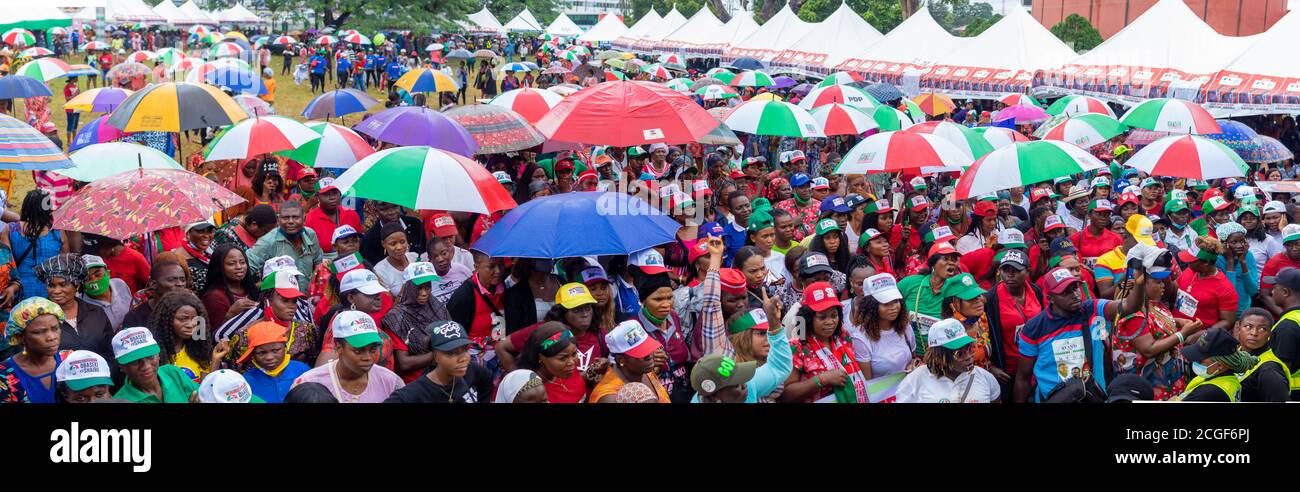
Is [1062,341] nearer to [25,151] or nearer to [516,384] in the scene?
[516,384]

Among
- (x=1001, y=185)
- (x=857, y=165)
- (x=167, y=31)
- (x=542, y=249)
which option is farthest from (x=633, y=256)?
(x=167, y=31)

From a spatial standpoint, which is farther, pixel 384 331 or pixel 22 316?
pixel 384 331

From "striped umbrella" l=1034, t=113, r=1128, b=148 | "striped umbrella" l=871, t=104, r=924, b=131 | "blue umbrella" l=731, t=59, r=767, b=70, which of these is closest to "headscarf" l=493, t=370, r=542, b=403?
"striped umbrella" l=871, t=104, r=924, b=131

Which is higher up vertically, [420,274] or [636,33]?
[636,33]

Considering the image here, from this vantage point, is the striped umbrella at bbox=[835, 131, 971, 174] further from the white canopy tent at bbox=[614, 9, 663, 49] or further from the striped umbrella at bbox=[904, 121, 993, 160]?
the white canopy tent at bbox=[614, 9, 663, 49]

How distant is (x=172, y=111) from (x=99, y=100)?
5851 millimetres

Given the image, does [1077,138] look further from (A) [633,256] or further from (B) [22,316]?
(B) [22,316]

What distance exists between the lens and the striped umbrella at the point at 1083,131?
1232cm

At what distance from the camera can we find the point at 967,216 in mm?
8469

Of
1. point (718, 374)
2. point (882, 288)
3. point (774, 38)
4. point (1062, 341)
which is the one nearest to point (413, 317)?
point (718, 374)

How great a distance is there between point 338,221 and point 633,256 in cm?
297

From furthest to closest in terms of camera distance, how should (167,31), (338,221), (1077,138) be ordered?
(167,31) < (1077,138) < (338,221)

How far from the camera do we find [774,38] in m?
35.1

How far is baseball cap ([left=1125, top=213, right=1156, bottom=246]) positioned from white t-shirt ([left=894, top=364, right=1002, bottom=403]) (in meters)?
3.98
